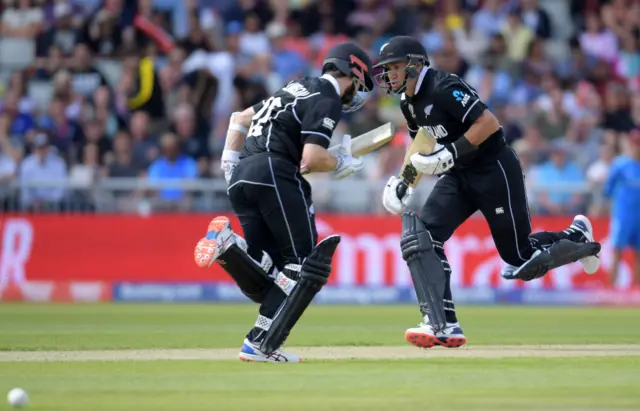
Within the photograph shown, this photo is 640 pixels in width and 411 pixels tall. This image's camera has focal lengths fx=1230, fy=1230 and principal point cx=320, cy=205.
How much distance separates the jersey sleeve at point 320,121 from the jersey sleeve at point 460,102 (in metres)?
1.08

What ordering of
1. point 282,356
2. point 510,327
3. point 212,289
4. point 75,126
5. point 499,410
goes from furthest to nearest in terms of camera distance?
point 75,126 < point 212,289 < point 510,327 < point 282,356 < point 499,410

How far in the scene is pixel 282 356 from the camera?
8.70 meters

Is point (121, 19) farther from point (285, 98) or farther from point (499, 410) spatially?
point (499, 410)

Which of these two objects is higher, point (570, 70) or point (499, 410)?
point (570, 70)

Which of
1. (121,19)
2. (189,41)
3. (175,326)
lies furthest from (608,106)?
(175,326)

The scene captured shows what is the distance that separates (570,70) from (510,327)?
9332mm

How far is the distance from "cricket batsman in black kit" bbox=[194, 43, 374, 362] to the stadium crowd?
9244mm

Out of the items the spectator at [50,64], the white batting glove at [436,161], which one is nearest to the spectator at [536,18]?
the spectator at [50,64]

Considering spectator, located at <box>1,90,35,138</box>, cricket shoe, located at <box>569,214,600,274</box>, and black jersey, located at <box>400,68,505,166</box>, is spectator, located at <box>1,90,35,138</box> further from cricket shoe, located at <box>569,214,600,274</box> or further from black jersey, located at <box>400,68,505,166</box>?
cricket shoe, located at <box>569,214,600,274</box>

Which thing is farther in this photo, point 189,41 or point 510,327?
point 189,41

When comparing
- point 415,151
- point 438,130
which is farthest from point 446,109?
point 415,151

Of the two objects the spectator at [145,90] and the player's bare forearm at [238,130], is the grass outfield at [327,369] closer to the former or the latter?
the player's bare forearm at [238,130]

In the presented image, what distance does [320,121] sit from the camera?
853cm

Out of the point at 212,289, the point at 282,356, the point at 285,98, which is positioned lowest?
the point at 212,289
